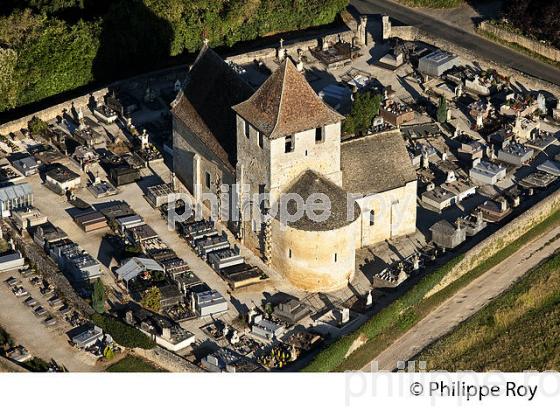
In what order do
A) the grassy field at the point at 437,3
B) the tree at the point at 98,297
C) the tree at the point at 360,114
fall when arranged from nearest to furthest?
1. the tree at the point at 98,297
2. the tree at the point at 360,114
3. the grassy field at the point at 437,3

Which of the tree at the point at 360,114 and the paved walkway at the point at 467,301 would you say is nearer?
the paved walkway at the point at 467,301

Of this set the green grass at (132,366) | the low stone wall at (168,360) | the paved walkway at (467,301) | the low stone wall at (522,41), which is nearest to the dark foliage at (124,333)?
the low stone wall at (168,360)

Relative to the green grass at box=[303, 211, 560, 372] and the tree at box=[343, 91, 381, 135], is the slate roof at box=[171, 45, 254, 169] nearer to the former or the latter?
the tree at box=[343, 91, 381, 135]

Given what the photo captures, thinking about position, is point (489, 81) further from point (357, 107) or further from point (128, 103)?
point (128, 103)

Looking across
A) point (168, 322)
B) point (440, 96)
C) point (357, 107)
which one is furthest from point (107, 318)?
point (440, 96)

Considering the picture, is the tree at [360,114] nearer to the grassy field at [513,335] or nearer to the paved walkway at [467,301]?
the paved walkway at [467,301]

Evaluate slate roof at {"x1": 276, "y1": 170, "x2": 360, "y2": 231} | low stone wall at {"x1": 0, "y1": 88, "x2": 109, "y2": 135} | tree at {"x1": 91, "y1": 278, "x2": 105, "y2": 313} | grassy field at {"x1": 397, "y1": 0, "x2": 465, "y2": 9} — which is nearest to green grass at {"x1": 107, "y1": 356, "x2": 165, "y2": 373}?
tree at {"x1": 91, "y1": 278, "x2": 105, "y2": 313}
